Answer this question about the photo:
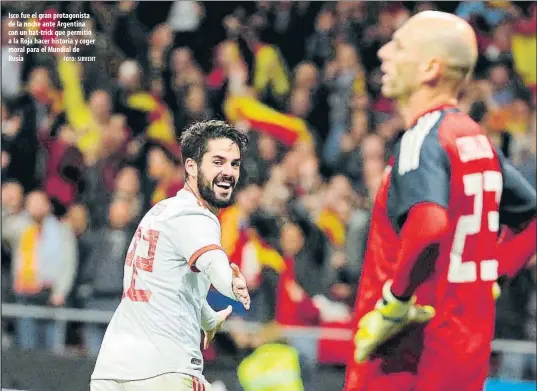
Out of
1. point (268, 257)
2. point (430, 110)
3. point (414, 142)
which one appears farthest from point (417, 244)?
point (268, 257)

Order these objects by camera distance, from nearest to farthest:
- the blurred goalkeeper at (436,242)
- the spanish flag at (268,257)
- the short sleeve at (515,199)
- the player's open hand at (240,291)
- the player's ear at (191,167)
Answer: the player's open hand at (240,291), the blurred goalkeeper at (436,242), the player's ear at (191,167), the short sleeve at (515,199), the spanish flag at (268,257)

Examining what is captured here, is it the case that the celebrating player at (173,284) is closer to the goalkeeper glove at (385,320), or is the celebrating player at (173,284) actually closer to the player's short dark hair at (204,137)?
the player's short dark hair at (204,137)

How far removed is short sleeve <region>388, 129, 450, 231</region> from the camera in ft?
15.7

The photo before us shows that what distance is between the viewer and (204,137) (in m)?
5.15

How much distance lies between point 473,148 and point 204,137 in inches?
42.0

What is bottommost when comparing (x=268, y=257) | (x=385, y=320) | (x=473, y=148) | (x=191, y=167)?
(x=268, y=257)

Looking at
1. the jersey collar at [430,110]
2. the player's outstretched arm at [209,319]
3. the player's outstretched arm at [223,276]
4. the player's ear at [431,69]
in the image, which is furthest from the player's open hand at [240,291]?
the player's ear at [431,69]

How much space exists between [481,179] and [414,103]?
43cm

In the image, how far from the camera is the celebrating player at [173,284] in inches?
196

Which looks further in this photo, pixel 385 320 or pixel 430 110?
pixel 430 110

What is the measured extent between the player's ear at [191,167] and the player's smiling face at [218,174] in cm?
2

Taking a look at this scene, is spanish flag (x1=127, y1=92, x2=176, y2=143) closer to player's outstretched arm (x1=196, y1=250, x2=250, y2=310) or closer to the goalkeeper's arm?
player's outstretched arm (x1=196, y1=250, x2=250, y2=310)

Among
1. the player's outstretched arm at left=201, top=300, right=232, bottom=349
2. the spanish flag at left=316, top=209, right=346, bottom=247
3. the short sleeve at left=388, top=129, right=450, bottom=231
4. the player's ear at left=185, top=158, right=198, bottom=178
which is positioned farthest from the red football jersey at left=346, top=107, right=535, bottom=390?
the spanish flag at left=316, top=209, right=346, bottom=247

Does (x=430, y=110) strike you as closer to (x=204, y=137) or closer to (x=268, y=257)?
(x=204, y=137)
